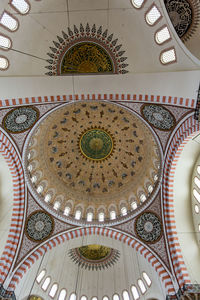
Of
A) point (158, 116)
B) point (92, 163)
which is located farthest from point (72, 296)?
point (158, 116)

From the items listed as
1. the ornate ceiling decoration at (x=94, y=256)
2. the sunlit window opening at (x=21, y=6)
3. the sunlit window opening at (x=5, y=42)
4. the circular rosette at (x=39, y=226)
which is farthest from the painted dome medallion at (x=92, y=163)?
the sunlit window opening at (x=21, y=6)

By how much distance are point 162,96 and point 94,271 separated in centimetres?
1143

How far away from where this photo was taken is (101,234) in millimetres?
10656

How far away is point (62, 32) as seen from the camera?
6.54 metres

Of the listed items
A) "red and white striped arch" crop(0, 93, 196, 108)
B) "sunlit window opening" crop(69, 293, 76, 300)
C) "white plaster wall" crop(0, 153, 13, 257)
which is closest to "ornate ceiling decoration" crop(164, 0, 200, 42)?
"red and white striped arch" crop(0, 93, 196, 108)

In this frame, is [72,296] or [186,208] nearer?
[186,208]

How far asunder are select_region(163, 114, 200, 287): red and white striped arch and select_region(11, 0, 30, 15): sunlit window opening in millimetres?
5463

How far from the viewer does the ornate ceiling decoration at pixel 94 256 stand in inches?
512

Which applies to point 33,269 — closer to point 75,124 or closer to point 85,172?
point 85,172

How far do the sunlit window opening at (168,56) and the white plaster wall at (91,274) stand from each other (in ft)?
27.0

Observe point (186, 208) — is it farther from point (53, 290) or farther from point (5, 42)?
point (5, 42)

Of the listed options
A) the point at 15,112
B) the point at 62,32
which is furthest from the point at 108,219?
the point at 62,32

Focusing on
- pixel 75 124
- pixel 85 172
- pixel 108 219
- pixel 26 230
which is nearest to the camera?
pixel 26 230

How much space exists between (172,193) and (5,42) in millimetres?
8000
